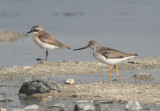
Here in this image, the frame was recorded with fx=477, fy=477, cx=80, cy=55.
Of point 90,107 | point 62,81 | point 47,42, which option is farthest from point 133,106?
point 47,42

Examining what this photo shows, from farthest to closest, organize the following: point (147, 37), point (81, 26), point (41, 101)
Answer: point (81, 26) → point (147, 37) → point (41, 101)

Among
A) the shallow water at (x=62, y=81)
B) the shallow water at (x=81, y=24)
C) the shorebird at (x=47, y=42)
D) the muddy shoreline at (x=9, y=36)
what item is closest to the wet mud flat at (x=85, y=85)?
the shallow water at (x=62, y=81)

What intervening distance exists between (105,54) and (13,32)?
335 inches

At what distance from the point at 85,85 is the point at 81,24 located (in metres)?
11.8

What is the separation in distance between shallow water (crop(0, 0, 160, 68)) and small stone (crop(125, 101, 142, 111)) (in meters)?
5.71

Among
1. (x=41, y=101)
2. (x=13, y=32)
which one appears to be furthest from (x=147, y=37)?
(x=41, y=101)

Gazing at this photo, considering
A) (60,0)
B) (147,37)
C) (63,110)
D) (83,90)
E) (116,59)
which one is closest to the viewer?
(63,110)

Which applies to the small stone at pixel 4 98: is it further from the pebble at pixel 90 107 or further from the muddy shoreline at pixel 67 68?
the muddy shoreline at pixel 67 68

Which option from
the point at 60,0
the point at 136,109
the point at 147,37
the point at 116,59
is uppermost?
the point at 60,0

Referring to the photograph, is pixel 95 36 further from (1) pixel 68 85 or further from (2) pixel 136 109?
(2) pixel 136 109

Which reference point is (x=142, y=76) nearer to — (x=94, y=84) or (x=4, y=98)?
(x=94, y=84)

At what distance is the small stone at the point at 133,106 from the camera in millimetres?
8156

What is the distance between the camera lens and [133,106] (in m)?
8.16

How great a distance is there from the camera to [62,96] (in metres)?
9.32
